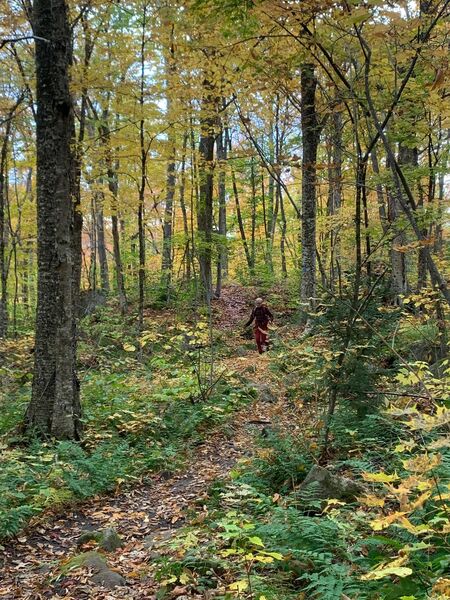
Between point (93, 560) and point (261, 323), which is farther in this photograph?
point (261, 323)

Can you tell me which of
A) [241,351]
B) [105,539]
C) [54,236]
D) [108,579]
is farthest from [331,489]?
[241,351]

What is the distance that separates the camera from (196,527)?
4277mm

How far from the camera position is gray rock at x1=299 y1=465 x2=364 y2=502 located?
406 cm

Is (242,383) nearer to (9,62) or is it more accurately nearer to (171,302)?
(171,302)

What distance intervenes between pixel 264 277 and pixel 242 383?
403 inches

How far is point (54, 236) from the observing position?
637 centimetres

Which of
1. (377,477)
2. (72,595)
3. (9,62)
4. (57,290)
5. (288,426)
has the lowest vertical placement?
(72,595)

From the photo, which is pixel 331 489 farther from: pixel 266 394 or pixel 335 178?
pixel 266 394

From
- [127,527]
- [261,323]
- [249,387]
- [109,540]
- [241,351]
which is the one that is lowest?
[127,527]

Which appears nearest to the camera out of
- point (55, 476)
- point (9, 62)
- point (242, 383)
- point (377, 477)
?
point (377, 477)

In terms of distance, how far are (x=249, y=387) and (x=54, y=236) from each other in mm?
4748

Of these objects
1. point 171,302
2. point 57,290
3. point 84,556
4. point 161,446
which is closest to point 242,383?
point 161,446

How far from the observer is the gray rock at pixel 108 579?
3559mm

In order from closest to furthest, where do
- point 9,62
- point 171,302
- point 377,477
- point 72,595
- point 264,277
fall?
1. point 377,477
2. point 72,595
3. point 9,62
4. point 171,302
5. point 264,277
